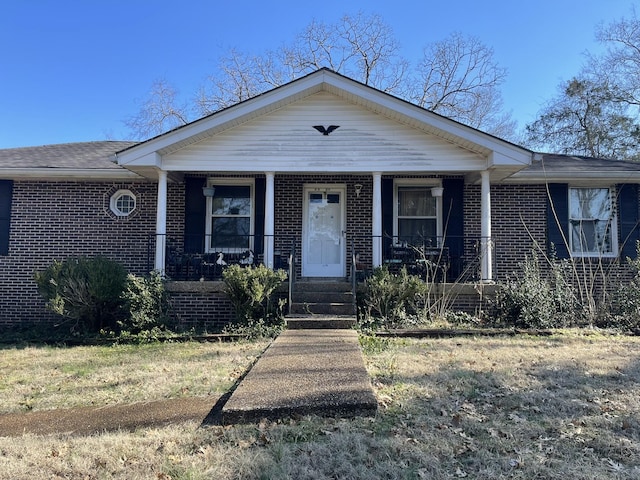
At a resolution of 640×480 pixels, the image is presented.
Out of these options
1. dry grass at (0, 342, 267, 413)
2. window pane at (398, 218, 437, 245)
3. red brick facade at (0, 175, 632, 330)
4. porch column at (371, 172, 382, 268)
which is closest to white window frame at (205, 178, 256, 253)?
red brick facade at (0, 175, 632, 330)

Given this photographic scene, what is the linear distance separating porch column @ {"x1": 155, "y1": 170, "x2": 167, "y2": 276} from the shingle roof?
3.51 ft

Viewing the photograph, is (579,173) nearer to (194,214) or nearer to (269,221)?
(269,221)

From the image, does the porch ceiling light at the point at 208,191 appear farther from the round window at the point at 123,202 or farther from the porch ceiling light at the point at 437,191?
the porch ceiling light at the point at 437,191

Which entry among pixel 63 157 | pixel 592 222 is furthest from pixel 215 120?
pixel 592 222

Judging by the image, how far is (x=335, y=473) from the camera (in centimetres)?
284

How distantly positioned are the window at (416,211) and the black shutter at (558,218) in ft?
8.12

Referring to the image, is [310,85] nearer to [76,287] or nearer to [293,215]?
[293,215]

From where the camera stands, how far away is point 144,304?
783cm

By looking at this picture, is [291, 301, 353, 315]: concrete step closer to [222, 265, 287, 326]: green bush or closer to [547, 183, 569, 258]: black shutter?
[222, 265, 287, 326]: green bush

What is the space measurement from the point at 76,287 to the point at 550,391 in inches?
295

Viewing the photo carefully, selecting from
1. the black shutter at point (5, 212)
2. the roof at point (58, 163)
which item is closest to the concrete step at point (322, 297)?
the roof at point (58, 163)

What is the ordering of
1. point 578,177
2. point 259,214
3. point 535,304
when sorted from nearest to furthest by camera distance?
point 535,304, point 578,177, point 259,214

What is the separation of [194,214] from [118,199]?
1.82 m

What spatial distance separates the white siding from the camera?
29.9ft
